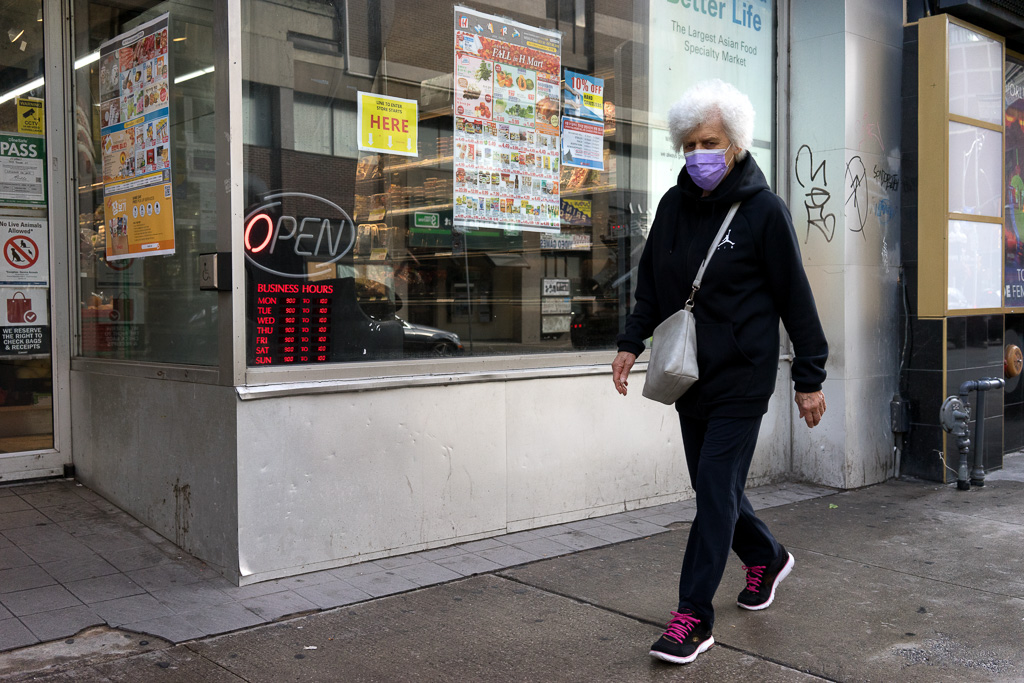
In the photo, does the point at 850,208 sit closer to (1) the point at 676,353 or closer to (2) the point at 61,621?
(1) the point at 676,353

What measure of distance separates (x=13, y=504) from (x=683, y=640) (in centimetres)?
367

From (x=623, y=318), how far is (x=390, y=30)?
7.59 feet

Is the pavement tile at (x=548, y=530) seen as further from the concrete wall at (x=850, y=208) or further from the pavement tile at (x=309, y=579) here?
the concrete wall at (x=850, y=208)

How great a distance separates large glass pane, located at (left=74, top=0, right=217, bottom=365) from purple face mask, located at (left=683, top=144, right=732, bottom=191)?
216 centimetres

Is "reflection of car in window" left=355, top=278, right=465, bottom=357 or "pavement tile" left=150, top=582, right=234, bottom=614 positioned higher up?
"reflection of car in window" left=355, top=278, right=465, bottom=357

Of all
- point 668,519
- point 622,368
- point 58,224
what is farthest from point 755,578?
point 58,224

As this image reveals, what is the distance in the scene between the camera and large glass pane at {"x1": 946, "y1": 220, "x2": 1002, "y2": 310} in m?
6.66

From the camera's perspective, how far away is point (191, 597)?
13.2 feet

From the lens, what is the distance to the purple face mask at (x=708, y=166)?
3.54 m

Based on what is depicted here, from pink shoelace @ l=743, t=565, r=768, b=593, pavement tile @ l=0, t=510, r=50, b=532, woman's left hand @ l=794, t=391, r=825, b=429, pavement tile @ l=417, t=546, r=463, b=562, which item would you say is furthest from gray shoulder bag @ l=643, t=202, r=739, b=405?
pavement tile @ l=0, t=510, r=50, b=532

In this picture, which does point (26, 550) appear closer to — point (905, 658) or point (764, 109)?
point (905, 658)

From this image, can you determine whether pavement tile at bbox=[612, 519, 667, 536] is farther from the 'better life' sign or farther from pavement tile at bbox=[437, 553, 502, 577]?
the 'better life' sign

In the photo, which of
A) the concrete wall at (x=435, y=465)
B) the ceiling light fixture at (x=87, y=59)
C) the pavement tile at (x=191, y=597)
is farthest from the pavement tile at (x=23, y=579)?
the ceiling light fixture at (x=87, y=59)

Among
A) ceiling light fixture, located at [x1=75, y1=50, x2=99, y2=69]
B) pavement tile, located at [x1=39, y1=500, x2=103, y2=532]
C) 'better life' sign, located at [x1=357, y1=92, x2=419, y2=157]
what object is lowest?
pavement tile, located at [x1=39, y1=500, x2=103, y2=532]
